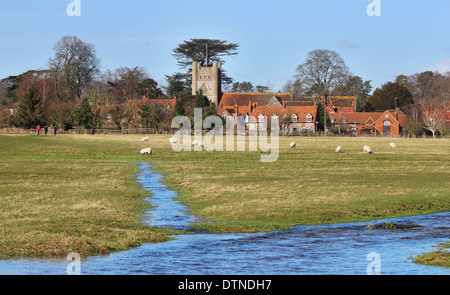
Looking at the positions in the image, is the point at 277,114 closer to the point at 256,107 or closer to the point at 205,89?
the point at 256,107

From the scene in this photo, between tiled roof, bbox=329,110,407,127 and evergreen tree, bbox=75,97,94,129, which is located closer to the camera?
evergreen tree, bbox=75,97,94,129

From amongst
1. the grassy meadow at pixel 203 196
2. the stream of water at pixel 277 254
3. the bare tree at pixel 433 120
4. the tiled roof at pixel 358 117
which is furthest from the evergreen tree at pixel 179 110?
the stream of water at pixel 277 254

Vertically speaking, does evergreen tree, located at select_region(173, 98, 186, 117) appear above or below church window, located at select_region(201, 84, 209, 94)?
below

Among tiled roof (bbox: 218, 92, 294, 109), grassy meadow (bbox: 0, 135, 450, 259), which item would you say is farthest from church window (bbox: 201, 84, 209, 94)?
grassy meadow (bbox: 0, 135, 450, 259)

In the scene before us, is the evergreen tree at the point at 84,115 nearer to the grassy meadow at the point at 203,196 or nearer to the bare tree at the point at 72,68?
the bare tree at the point at 72,68

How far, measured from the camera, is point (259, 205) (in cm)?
2378

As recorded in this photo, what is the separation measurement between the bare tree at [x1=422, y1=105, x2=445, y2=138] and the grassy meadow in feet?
240

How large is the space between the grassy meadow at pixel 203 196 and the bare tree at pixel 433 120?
240 ft

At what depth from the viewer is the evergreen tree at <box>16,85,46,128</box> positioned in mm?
119625

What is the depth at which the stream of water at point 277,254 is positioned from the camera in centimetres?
1405

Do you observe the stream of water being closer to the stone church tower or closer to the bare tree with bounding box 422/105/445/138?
the bare tree with bounding box 422/105/445/138

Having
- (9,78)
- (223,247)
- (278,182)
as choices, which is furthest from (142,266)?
(9,78)

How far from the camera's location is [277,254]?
15867 mm

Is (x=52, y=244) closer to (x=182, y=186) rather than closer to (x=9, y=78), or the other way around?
(x=182, y=186)
